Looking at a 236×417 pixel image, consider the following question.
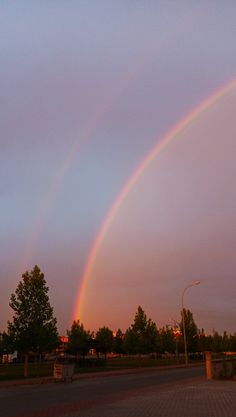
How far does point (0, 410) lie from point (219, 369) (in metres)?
17.0

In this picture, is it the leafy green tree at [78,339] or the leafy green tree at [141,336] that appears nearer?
the leafy green tree at [78,339]

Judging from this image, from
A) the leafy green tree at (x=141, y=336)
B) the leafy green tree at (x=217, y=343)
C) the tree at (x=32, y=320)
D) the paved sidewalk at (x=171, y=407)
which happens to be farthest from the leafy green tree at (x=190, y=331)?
the paved sidewalk at (x=171, y=407)

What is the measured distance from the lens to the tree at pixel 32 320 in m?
35.2

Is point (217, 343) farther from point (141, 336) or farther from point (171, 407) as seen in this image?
point (171, 407)

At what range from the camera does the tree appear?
3525 cm

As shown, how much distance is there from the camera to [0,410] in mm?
15172

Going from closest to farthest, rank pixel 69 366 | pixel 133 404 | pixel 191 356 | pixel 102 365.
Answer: pixel 133 404, pixel 69 366, pixel 102 365, pixel 191 356

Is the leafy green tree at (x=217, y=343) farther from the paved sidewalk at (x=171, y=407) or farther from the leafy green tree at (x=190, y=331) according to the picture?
the paved sidewalk at (x=171, y=407)

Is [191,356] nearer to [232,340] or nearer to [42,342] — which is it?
[232,340]

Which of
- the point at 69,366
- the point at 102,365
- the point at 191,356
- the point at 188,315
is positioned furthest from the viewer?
the point at 191,356

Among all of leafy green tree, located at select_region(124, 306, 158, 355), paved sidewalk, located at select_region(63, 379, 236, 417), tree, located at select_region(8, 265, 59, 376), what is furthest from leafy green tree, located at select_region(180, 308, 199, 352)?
paved sidewalk, located at select_region(63, 379, 236, 417)

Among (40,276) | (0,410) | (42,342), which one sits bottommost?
(0,410)

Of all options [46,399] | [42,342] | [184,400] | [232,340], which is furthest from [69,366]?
[232,340]

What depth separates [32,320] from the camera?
35.5 m
